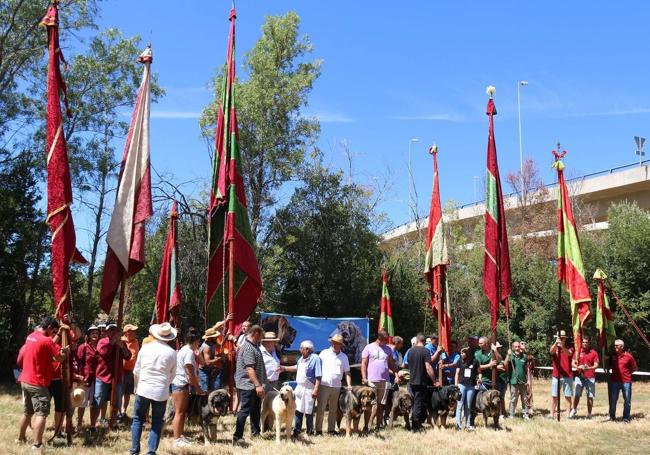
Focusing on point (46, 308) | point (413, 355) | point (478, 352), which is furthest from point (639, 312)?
point (46, 308)

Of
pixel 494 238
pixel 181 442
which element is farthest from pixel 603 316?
pixel 181 442

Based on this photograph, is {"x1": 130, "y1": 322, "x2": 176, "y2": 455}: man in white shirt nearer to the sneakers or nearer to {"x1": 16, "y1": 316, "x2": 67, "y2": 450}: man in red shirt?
the sneakers

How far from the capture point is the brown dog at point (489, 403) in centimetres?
1209

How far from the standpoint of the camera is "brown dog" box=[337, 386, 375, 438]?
11234 millimetres

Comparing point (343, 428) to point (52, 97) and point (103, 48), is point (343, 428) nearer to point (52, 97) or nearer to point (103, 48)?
point (52, 97)

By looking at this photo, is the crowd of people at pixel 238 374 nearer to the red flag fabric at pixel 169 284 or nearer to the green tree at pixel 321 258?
the red flag fabric at pixel 169 284

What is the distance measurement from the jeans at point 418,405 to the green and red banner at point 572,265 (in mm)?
4776

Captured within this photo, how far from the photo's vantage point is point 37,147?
24.4 metres

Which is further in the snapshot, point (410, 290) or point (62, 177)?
point (410, 290)

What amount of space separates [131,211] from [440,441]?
254 inches

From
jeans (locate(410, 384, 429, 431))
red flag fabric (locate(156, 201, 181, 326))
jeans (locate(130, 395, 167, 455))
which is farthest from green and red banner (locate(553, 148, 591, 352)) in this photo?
jeans (locate(130, 395, 167, 455))

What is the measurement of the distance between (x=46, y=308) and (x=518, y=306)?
20447 millimetres

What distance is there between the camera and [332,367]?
1136 cm

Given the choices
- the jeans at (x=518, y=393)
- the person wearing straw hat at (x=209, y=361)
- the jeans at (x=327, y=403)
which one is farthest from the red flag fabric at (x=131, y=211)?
the jeans at (x=518, y=393)
